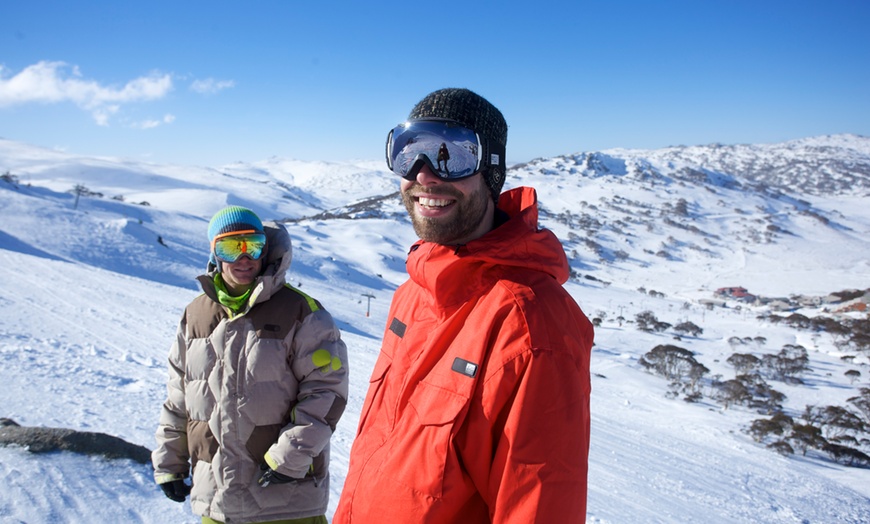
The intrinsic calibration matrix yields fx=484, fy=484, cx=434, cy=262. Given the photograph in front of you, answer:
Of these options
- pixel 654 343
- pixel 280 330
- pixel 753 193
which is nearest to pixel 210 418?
pixel 280 330

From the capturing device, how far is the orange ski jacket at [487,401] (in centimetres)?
136

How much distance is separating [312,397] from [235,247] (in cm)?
95

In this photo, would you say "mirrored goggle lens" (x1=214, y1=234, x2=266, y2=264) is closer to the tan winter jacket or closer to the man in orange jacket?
the tan winter jacket

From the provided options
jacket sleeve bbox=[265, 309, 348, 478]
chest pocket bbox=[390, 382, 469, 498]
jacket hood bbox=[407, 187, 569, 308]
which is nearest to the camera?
chest pocket bbox=[390, 382, 469, 498]

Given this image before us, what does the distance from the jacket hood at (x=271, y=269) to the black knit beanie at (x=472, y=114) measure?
3.82 ft

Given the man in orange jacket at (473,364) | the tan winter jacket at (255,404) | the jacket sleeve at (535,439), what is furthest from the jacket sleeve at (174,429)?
the jacket sleeve at (535,439)

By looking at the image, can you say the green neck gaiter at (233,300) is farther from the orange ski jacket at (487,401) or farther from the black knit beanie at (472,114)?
the black knit beanie at (472,114)

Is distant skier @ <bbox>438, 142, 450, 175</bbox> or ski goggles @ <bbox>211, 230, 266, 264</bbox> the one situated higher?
distant skier @ <bbox>438, 142, 450, 175</bbox>

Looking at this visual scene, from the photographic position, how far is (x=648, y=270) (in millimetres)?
87375

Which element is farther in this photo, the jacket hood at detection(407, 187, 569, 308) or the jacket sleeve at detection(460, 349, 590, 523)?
the jacket hood at detection(407, 187, 569, 308)

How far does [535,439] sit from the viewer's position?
1.35 metres

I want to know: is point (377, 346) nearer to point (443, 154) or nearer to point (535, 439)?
point (443, 154)

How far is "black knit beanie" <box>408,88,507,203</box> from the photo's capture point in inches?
77.9

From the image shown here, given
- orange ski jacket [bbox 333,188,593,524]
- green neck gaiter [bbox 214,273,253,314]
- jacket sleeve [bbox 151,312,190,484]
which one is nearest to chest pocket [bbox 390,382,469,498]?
orange ski jacket [bbox 333,188,593,524]
